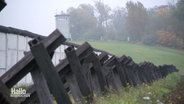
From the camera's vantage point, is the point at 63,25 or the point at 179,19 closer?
the point at 63,25

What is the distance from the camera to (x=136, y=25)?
94.8 metres

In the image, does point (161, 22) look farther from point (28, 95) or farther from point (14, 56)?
point (28, 95)

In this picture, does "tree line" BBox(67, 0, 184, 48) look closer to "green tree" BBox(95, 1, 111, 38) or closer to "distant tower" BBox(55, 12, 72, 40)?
"green tree" BBox(95, 1, 111, 38)

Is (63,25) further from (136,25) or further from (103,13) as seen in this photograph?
(103,13)

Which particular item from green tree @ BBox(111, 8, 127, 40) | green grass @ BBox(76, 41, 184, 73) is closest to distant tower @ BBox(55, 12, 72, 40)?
green grass @ BBox(76, 41, 184, 73)

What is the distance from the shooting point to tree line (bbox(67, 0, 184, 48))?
82.8 metres

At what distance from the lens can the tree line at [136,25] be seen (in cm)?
8281

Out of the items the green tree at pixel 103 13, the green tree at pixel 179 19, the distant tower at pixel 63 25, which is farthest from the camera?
the green tree at pixel 103 13

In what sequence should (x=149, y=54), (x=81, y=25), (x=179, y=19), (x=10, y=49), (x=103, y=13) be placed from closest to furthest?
(x=10, y=49)
(x=149, y=54)
(x=179, y=19)
(x=81, y=25)
(x=103, y=13)

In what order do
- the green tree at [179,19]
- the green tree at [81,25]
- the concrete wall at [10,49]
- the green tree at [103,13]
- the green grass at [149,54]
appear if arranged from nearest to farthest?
the concrete wall at [10,49] < the green grass at [149,54] < the green tree at [179,19] < the green tree at [81,25] < the green tree at [103,13]

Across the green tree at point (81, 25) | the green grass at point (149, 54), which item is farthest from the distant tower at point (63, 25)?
the green tree at point (81, 25)

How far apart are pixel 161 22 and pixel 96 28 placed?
2521cm

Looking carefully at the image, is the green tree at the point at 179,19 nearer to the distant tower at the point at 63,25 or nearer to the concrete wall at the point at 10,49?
the distant tower at the point at 63,25

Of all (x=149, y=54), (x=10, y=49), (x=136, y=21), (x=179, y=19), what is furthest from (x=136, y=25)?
(x=10, y=49)
